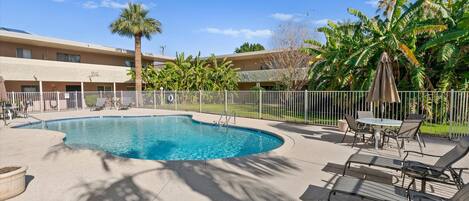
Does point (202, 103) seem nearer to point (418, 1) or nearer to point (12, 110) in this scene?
point (12, 110)

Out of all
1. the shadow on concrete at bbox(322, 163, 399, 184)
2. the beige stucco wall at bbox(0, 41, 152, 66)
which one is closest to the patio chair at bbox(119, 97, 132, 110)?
the beige stucco wall at bbox(0, 41, 152, 66)

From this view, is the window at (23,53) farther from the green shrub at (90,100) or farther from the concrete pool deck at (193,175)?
the concrete pool deck at (193,175)

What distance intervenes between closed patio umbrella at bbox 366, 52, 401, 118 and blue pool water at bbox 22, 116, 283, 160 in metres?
3.61

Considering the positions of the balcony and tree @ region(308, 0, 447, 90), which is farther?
the balcony

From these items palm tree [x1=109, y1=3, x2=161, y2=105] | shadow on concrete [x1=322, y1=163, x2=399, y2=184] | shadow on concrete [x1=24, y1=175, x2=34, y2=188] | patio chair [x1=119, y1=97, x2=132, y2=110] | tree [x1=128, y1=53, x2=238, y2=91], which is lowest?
shadow on concrete [x1=24, y1=175, x2=34, y2=188]

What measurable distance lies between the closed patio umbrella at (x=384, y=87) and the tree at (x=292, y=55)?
1321 cm

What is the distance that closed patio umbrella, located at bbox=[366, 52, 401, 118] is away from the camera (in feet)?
24.7

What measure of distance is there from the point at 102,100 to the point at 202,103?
Answer: 9.15 meters

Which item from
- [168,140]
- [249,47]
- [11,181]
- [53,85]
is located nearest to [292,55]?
[168,140]

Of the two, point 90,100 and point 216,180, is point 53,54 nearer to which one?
point 90,100

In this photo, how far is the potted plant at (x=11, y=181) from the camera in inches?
161

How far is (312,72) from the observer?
1543 cm

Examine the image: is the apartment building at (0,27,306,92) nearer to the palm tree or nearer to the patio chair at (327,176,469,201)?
the palm tree

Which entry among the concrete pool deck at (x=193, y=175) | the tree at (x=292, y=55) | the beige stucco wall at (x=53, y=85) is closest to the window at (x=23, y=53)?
the beige stucco wall at (x=53, y=85)
